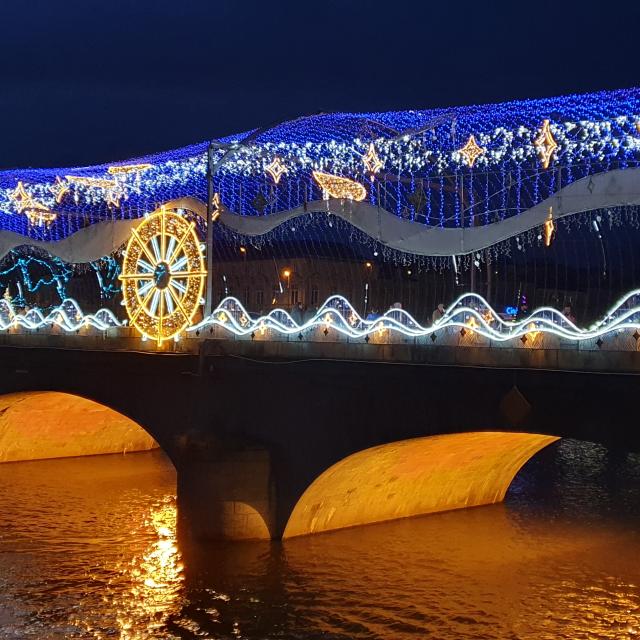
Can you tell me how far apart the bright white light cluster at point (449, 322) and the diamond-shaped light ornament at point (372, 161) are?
3222 mm

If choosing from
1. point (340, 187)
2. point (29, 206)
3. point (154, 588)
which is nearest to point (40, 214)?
point (29, 206)

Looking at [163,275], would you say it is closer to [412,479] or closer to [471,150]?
[412,479]

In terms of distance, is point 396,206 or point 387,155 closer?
point 387,155

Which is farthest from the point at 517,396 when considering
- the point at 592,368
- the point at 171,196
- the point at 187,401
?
the point at 171,196

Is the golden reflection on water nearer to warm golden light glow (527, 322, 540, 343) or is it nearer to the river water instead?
the river water

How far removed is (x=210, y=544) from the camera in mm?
25516

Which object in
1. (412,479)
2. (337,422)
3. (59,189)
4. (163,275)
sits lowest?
(412,479)

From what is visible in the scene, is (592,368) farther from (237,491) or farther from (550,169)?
(237,491)

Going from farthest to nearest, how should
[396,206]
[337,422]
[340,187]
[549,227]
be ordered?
1. [340,187]
2. [396,206]
3. [337,422]
4. [549,227]

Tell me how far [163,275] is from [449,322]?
10.9 meters

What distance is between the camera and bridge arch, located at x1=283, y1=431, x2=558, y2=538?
2477 cm

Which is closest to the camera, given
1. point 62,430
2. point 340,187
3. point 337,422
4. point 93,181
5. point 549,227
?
point 549,227

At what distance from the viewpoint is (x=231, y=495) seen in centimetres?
2523

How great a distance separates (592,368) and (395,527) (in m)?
10.7
